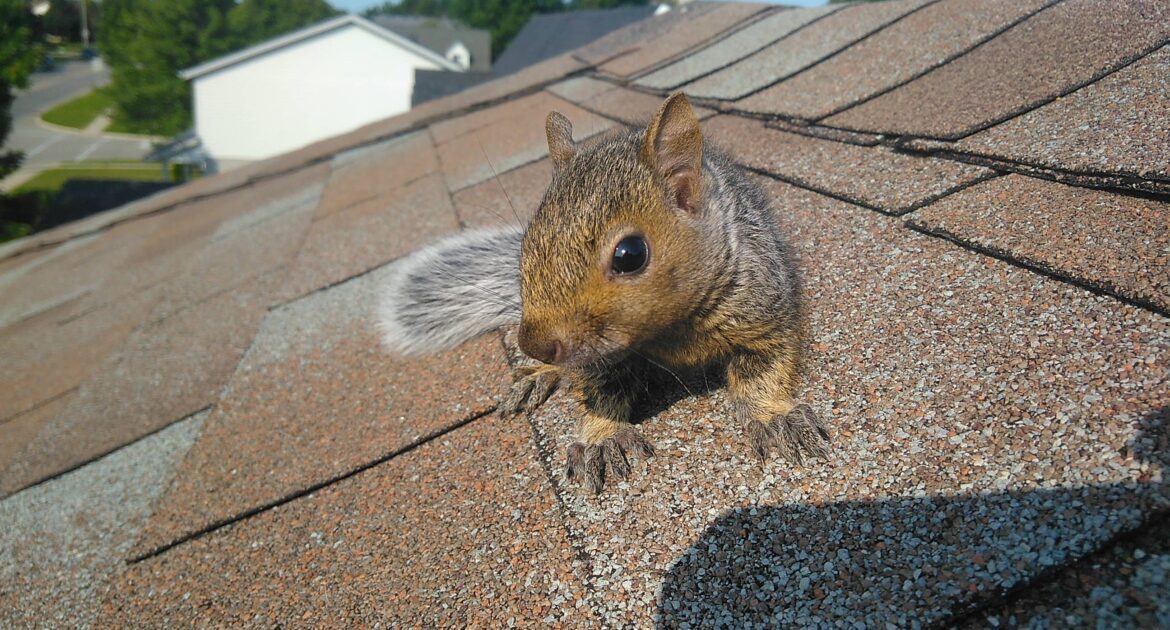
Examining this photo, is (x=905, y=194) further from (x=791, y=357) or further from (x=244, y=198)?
(x=244, y=198)

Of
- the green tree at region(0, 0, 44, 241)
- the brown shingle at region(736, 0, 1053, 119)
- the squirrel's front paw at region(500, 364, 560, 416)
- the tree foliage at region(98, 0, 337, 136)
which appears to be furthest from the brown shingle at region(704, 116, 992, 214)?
the tree foliage at region(98, 0, 337, 136)

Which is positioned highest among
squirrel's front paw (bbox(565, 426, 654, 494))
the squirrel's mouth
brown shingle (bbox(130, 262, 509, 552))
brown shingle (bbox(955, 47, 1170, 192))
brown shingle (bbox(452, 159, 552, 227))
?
brown shingle (bbox(955, 47, 1170, 192))

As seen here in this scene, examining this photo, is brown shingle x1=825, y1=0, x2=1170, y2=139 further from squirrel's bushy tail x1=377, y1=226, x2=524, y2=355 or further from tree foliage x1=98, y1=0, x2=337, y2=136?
tree foliage x1=98, y1=0, x2=337, y2=136

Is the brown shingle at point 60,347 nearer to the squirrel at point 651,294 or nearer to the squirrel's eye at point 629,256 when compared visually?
the squirrel at point 651,294

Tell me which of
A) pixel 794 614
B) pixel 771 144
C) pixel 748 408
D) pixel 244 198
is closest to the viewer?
pixel 794 614

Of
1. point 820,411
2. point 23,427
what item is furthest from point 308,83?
point 820,411

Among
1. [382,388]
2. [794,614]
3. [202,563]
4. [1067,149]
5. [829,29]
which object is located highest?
[829,29]

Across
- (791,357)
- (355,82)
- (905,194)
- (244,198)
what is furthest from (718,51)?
(355,82)
